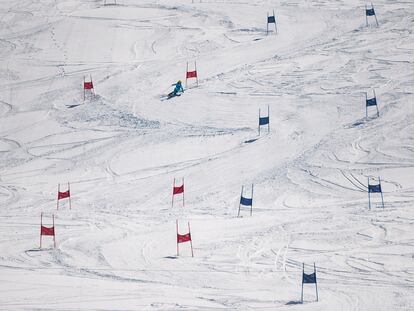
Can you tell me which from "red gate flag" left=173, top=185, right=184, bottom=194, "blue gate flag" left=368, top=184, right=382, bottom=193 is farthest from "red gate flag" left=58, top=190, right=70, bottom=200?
"blue gate flag" left=368, top=184, right=382, bottom=193

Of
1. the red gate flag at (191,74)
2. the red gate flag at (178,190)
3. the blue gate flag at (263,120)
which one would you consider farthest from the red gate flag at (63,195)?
the red gate flag at (191,74)

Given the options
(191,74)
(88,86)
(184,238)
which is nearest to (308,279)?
(184,238)

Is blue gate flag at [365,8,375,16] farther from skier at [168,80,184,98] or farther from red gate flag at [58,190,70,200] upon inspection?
red gate flag at [58,190,70,200]

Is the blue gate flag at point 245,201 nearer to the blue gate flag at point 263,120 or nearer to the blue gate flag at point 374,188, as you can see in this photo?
the blue gate flag at point 374,188

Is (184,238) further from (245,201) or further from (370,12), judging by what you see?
(370,12)

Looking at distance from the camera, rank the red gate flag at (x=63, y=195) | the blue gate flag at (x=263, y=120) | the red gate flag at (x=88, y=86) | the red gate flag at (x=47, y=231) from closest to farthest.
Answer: the red gate flag at (x=47, y=231)
the red gate flag at (x=63, y=195)
the blue gate flag at (x=263, y=120)
the red gate flag at (x=88, y=86)

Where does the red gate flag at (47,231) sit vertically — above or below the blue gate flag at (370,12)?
below

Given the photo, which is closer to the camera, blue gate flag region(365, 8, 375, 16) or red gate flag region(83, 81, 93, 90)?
red gate flag region(83, 81, 93, 90)

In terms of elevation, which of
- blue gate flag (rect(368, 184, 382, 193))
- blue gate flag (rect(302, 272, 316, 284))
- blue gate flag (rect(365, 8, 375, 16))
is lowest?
blue gate flag (rect(302, 272, 316, 284))

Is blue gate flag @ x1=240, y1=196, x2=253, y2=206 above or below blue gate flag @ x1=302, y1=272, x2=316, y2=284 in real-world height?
above

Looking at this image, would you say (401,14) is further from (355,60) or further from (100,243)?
(100,243)
